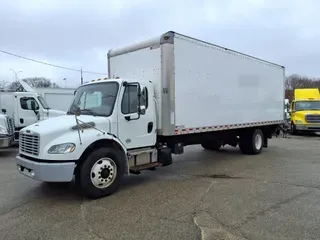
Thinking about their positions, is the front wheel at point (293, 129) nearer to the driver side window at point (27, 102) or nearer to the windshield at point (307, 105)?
the windshield at point (307, 105)

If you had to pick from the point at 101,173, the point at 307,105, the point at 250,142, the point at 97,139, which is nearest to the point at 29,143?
the point at 97,139

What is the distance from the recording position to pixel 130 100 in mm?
6762

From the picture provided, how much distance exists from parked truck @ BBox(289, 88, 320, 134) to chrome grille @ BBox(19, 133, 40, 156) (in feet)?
60.5

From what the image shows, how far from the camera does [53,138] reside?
5688 millimetres

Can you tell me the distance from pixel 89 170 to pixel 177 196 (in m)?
1.78

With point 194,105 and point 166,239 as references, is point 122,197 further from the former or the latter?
point 194,105

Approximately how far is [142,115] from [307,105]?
17.6 metres

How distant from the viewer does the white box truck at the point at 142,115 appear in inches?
228

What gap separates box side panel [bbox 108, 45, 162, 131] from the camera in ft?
24.1

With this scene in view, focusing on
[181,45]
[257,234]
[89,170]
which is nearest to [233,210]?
[257,234]

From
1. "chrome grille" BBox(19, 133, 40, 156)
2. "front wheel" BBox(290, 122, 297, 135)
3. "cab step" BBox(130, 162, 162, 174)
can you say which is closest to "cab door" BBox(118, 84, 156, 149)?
"cab step" BBox(130, 162, 162, 174)

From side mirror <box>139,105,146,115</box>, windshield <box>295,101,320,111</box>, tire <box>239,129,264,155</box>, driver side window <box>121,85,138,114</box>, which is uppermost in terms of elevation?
driver side window <box>121,85,138,114</box>

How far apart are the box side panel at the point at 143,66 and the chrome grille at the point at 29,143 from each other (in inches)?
111

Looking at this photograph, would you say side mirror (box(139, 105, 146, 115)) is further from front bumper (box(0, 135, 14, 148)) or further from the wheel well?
front bumper (box(0, 135, 14, 148))
